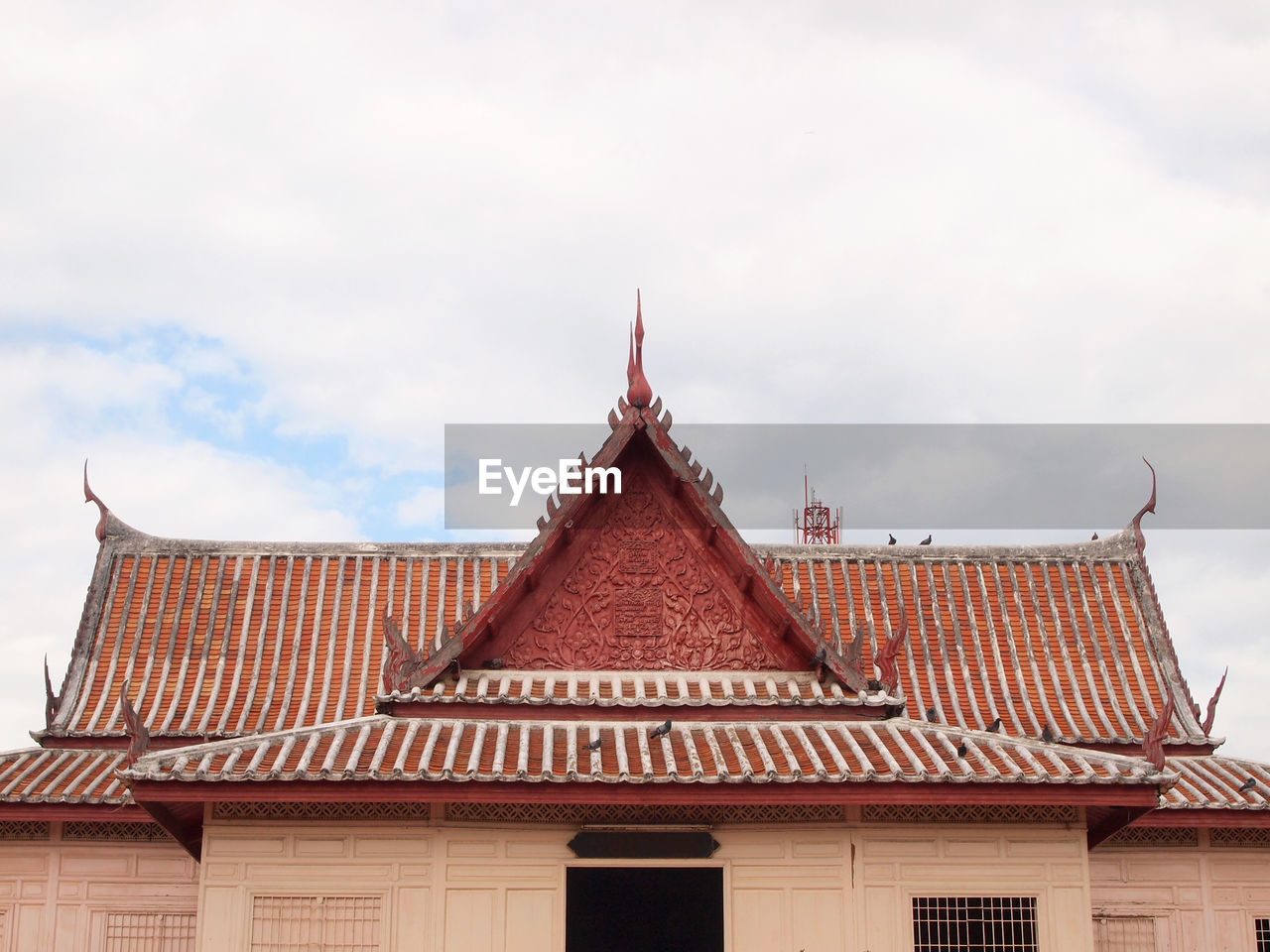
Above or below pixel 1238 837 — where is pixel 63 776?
above

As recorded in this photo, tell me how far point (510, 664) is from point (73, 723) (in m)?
8.78

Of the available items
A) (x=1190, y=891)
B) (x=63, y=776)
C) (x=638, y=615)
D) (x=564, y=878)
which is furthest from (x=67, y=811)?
(x=1190, y=891)

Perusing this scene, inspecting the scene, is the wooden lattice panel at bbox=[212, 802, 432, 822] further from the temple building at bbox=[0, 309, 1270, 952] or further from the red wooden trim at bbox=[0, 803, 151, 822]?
the red wooden trim at bbox=[0, 803, 151, 822]

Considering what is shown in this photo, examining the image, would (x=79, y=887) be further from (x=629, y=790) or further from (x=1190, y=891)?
(x=1190, y=891)

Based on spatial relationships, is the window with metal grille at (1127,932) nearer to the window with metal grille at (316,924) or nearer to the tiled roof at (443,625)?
the tiled roof at (443,625)

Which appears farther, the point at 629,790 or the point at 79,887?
the point at 79,887

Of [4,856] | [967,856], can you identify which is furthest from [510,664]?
[4,856]

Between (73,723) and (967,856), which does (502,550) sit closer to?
(73,723)

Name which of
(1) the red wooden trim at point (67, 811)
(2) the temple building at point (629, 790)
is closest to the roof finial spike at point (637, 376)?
(2) the temple building at point (629, 790)

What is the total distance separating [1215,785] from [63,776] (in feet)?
51.1

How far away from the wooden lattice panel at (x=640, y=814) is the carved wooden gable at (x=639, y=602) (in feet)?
6.31

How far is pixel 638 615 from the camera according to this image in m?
15.5

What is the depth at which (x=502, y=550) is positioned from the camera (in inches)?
947

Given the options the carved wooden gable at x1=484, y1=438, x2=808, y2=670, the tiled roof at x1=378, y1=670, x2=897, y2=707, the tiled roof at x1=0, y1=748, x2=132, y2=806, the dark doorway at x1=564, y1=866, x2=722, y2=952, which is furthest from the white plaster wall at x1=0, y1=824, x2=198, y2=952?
the carved wooden gable at x1=484, y1=438, x2=808, y2=670
